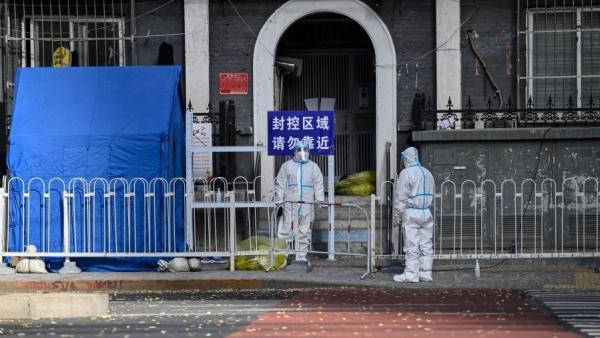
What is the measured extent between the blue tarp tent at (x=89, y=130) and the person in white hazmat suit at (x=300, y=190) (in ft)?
5.46

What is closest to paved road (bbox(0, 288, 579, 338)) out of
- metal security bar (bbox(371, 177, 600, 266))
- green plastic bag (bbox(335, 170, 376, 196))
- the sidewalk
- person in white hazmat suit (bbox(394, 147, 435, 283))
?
the sidewalk

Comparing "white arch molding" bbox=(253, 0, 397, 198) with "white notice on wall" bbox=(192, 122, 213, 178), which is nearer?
"white notice on wall" bbox=(192, 122, 213, 178)

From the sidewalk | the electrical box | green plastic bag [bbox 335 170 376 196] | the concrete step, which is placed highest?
the electrical box

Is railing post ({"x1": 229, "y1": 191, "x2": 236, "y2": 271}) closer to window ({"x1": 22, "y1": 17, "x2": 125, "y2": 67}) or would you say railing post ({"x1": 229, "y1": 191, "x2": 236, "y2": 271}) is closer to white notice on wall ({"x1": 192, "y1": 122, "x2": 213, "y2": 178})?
white notice on wall ({"x1": 192, "y1": 122, "x2": 213, "y2": 178})

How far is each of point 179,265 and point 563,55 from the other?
8.00m

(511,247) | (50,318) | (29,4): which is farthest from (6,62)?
(511,247)

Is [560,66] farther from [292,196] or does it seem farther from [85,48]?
[85,48]

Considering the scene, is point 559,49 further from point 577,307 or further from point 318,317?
point 318,317

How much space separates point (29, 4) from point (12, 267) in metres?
5.54

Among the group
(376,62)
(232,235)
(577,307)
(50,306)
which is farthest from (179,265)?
(577,307)

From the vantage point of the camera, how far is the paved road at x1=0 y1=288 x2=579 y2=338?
971 cm

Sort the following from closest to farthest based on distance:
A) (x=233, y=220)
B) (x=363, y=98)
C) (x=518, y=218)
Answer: (x=233, y=220), (x=518, y=218), (x=363, y=98)

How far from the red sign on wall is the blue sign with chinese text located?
232cm

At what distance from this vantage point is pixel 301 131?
15414 millimetres
